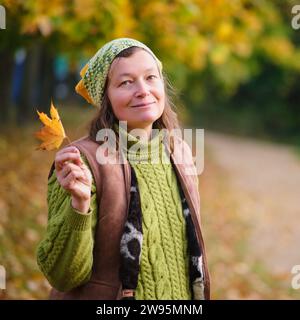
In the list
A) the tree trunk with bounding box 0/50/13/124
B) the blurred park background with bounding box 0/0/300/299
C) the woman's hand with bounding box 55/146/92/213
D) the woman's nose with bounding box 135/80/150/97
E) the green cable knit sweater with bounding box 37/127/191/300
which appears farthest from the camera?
the tree trunk with bounding box 0/50/13/124

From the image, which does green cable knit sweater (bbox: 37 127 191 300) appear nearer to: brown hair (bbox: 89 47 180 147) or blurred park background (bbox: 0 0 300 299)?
brown hair (bbox: 89 47 180 147)

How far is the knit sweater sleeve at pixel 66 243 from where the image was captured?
2.16 metres

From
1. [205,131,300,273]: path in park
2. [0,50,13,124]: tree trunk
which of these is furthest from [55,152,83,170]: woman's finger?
[0,50,13,124]: tree trunk

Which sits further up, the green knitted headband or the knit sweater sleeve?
the green knitted headband

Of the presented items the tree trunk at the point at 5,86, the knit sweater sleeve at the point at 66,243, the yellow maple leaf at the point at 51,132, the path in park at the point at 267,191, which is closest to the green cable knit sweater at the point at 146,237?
the knit sweater sleeve at the point at 66,243

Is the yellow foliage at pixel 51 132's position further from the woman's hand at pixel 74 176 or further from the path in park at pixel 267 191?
the path in park at pixel 267 191

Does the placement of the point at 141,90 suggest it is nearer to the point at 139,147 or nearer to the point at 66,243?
the point at 139,147

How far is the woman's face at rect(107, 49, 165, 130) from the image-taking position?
236cm

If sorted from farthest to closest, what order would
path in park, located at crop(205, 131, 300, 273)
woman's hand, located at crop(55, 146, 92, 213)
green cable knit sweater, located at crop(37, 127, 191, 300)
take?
1. path in park, located at crop(205, 131, 300, 273)
2. green cable knit sweater, located at crop(37, 127, 191, 300)
3. woman's hand, located at crop(55, 146, 92, 213)

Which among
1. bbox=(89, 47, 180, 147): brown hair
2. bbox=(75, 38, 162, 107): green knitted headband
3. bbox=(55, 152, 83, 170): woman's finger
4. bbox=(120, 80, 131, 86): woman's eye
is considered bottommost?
bbox=(55, 152, 83, 170): woman's finger

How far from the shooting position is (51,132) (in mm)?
2250

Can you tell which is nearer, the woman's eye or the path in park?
the woman's eye

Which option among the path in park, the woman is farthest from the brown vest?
the path in park

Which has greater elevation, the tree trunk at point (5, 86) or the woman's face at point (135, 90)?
the tree trunk at point (5, 86)
